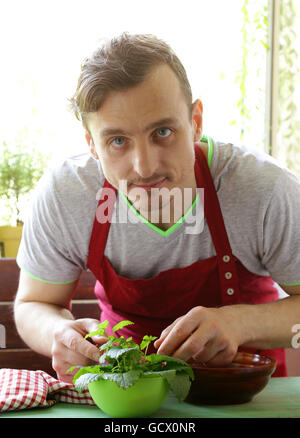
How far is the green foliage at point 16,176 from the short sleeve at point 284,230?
5.44 feet

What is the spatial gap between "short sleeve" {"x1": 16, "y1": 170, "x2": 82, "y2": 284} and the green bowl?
0.62 metres

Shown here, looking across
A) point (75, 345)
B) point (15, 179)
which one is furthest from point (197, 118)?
point (15, 179)

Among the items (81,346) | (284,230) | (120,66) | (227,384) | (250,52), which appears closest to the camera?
(227,384)

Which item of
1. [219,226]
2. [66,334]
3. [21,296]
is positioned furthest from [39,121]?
[66,334]

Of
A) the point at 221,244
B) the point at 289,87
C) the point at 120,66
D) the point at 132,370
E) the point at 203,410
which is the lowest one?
the point at 203,410

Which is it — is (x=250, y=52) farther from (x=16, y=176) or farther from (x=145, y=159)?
(x=145, y=159)

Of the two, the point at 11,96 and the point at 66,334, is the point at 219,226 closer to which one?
the point at 66,334

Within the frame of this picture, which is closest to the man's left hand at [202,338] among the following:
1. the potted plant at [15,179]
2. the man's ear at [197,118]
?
the man's ear at [197,118]

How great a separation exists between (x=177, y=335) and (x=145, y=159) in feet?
1.25

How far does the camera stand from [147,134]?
120 cm

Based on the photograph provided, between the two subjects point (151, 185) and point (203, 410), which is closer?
point (203, 410)

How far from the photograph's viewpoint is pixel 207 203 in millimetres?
1437

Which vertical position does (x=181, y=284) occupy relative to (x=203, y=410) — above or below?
above

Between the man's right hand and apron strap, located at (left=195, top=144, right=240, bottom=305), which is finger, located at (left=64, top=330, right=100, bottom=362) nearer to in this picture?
the man's right hand
